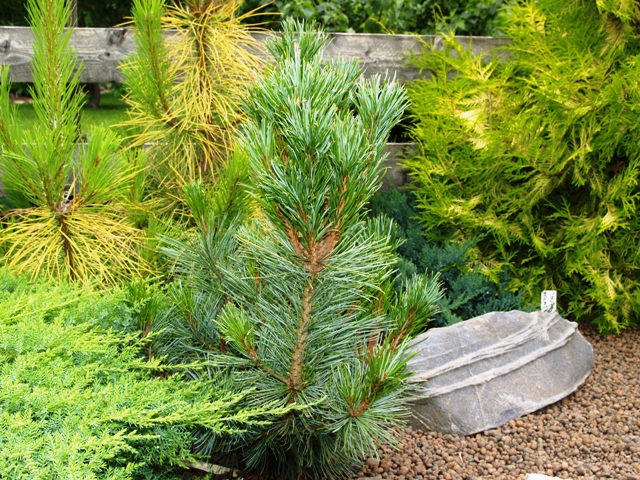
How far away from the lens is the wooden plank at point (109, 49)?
3439 mm

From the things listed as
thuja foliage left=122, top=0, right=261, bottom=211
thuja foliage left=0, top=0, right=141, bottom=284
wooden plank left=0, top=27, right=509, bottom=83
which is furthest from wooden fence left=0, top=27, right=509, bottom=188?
thuja foliage left=0, top=0, right=141, bottom=284

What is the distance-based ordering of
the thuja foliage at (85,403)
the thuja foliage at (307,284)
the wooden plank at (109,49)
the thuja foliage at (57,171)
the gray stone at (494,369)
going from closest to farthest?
the thuja foliage at (85,403), the thuja foliage at (307,284), the thuja foliage at (57,171), the gray stone at (494,369), the wooden plank at (109,49)

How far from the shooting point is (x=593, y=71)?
3.68 meters

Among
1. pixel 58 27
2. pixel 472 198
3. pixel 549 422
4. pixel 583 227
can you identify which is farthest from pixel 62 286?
pixel 583 227

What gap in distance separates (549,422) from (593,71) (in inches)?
75.8

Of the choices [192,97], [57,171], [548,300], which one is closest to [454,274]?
[548,300]

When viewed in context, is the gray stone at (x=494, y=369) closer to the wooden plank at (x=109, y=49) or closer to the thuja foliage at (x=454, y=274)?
the thuja foliage at (x=454, y=274)

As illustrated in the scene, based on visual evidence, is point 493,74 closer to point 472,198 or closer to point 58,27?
point 472,198

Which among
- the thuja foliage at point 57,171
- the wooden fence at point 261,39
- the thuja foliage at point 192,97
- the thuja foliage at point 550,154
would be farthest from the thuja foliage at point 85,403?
the thuja foliage at point 550,154

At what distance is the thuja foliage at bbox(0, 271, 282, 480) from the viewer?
1448mm

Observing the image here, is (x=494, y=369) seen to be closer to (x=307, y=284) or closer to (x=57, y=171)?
(x=307, y=284)

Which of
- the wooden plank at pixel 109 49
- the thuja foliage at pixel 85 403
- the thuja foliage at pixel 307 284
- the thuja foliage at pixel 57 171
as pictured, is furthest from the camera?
the wooden plank at pixel 109 49

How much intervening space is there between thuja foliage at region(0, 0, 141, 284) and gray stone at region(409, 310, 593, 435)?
1326 mm

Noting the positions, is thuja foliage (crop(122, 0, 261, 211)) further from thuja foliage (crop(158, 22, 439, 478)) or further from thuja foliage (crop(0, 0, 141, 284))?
thuja foliage (crop(158, 22, 439, 478))
